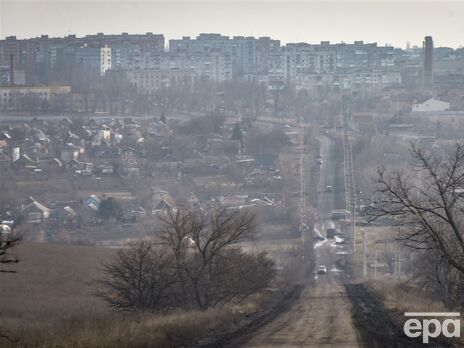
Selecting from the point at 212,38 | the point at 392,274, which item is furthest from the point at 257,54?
the point at 392,274

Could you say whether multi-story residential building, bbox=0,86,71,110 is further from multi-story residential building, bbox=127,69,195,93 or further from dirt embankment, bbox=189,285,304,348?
dirt embankment, bbox=189,285,304,348

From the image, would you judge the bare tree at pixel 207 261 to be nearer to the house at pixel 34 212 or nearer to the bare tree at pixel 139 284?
the bare tree at pixel 139 284

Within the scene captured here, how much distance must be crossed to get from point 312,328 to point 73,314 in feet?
13.6

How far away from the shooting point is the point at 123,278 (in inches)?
720

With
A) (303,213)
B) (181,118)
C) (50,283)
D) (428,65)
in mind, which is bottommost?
(303,213)

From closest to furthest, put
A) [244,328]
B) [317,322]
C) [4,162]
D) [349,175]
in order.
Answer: [244,328] → [317,322] → [349,175] → [4,162]

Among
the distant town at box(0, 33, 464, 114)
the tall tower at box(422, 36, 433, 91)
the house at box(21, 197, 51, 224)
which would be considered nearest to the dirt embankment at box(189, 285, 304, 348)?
the house at box(21, 197, 51, 224)

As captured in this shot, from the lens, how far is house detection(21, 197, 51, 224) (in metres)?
48.3

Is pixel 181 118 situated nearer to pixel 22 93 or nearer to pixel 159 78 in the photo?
pixel 22 93

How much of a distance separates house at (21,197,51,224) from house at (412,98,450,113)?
134 ft

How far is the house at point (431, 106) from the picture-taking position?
8638cm

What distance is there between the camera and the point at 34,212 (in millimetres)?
49469

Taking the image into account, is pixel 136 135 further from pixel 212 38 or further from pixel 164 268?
pixel 212 38

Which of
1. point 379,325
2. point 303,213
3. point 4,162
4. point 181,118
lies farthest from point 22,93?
point 379,325
